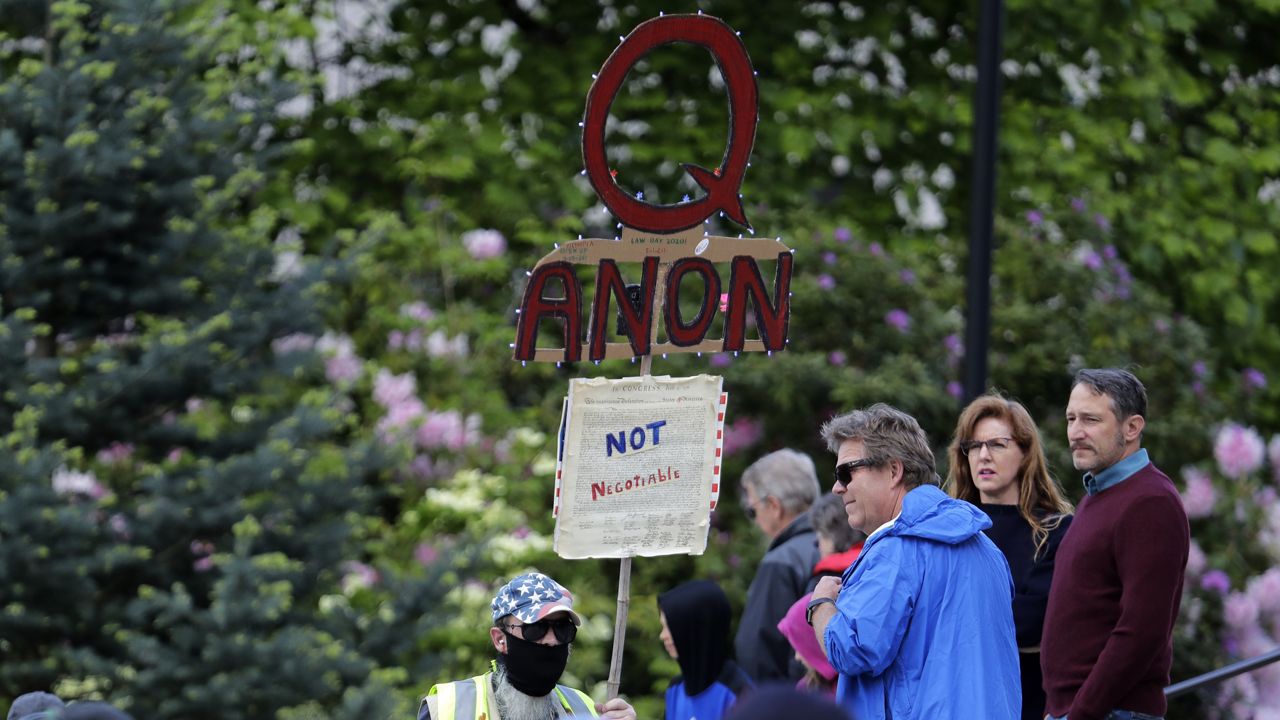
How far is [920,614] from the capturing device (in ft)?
12.2

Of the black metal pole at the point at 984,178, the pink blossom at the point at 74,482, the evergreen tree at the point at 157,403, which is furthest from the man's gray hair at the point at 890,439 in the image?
the pink blossom at the point at 74,482

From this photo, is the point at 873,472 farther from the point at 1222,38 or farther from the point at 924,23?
the point at 1222,38

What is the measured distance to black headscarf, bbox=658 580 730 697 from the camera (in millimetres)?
4871

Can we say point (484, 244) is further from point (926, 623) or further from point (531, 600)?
point (926, 623)

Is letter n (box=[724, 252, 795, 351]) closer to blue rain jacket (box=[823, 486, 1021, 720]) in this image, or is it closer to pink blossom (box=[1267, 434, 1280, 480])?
blue rain jacket (box=[823, 486, 1021, 720])

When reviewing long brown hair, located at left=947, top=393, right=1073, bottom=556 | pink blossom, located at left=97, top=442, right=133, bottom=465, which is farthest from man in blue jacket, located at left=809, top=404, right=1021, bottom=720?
pink blossom, located at left=97, top=442, right=133, bottom=465

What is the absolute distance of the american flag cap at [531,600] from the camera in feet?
12.3

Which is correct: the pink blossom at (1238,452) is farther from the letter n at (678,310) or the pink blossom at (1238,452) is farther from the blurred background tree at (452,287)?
the letter n at (678,310)

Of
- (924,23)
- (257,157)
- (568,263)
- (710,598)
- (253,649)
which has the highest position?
(924,23)

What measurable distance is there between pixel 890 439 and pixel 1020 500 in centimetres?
95

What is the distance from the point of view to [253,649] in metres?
6.82

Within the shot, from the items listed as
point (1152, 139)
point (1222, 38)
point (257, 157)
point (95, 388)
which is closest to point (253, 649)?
point (95, 388)

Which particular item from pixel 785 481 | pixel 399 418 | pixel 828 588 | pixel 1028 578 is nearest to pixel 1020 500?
pixel 1028 578

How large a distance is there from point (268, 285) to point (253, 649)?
1.99 metres
